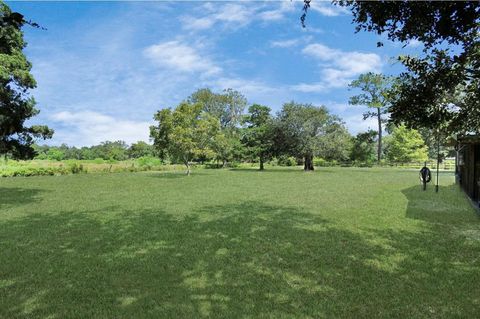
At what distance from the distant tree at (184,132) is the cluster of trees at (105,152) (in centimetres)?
4682

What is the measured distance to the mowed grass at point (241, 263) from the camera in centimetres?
391

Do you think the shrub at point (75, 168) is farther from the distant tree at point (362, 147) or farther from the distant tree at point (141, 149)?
the distant tree at point (141, 149)

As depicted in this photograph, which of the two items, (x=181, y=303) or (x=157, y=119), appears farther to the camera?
(x=157, y=119)

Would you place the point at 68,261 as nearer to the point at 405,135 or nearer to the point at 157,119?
the point at 157,119

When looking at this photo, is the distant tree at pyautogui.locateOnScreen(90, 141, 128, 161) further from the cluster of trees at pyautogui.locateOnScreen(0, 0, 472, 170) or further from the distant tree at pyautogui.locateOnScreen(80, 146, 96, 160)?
the cluster of trees at pyautogui.locateOnScreen(0, 0, 472, 170)

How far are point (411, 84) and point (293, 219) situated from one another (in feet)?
19.7

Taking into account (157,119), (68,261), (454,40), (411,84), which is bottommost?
(68,261)

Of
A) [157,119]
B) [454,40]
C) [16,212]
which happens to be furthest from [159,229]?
[157,119]

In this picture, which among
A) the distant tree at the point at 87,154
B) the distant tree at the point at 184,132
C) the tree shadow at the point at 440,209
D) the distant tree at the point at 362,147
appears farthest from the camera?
the distant tree at the point at 87,154

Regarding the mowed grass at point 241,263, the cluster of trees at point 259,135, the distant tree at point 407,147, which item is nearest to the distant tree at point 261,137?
the cluster of trees at point 259,135

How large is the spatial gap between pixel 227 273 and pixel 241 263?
20.2 inches

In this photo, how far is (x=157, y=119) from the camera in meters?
30.4

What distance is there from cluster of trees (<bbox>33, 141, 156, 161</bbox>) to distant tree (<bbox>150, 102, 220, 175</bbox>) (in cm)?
4682

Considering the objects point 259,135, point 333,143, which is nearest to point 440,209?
point 333,143
